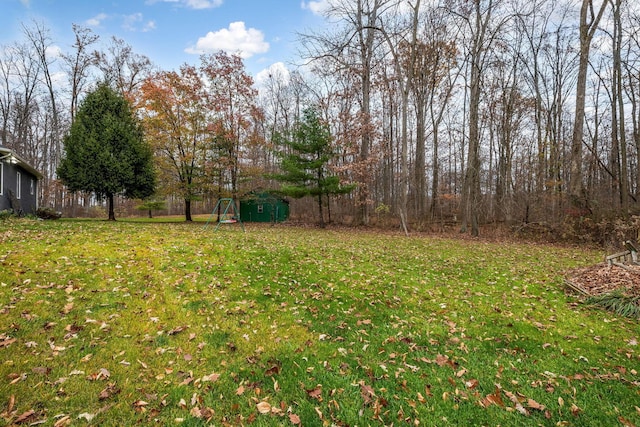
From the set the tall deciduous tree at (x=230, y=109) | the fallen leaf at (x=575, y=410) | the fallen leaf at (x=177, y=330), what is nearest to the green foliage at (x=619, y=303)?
the fallen leaf at (x=575, y=410)

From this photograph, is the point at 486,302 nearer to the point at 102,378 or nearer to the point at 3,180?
the point at 102,378

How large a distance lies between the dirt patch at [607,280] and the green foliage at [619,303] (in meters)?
0.14

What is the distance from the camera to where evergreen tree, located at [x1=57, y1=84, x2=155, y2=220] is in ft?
51.2

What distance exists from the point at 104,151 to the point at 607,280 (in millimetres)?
20626

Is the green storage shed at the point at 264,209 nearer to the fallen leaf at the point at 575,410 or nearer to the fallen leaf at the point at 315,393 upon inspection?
the fallen leaf at the point at 315,393

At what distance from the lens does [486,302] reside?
5.34 meters

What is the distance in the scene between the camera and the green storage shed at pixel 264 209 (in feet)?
82.4

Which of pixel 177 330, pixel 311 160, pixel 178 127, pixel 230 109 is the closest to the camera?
pixel 177 330

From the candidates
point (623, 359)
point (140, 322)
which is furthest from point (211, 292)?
point (623, 359)

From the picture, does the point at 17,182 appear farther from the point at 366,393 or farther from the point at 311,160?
the point at 366,393

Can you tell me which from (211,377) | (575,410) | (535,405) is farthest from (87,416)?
(575,410)

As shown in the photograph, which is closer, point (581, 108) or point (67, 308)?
point (67, 308)

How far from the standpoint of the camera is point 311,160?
59.8ft

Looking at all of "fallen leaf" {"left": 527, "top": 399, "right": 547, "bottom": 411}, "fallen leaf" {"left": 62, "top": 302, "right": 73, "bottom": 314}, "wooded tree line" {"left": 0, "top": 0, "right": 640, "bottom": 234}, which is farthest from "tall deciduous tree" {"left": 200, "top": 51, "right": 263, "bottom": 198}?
"fallen leaf" {"left": 527, "top": 399, "right": 547, "bottom": 411}
